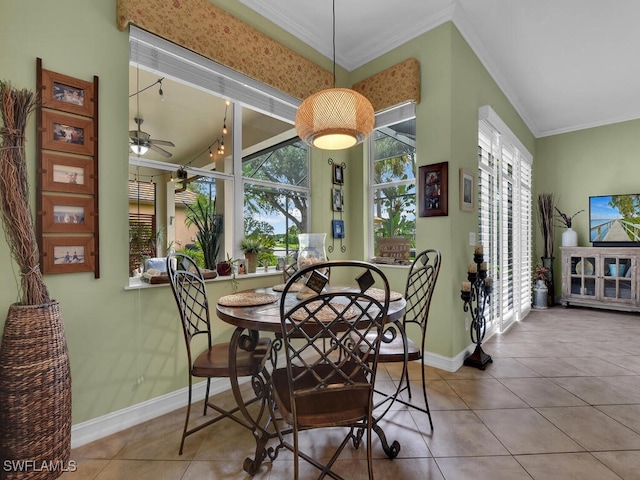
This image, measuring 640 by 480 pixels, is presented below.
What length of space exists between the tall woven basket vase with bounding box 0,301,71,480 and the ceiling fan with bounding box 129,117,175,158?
111cm

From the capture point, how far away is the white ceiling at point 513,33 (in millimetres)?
2625

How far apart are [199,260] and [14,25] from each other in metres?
1.68

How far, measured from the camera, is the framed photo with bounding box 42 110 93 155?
1.64 metres

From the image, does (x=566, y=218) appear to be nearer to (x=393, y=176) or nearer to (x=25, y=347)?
(x=393, y=176)

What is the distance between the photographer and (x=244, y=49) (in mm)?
2434

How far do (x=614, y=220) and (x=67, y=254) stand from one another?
701 centimetres

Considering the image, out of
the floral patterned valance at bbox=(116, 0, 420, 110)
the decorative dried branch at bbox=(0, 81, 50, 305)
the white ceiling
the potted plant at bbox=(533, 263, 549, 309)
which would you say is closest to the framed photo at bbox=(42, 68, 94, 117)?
the decorative dried branch at bbox=(0, 81, 50, 305)

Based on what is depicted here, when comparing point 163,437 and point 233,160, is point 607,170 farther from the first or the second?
point 163,437

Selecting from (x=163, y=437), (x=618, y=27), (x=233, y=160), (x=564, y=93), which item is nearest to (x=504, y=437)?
(x=163, y=437)

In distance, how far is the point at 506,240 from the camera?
3.90m

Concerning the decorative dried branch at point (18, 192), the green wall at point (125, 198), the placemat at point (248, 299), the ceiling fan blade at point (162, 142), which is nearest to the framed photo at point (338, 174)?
the green wall at point (125, 198)

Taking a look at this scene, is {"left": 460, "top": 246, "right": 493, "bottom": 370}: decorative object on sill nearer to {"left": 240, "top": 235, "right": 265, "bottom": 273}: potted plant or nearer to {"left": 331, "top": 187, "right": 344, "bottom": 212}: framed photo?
{"left": 331, "top": 187, "right": 344, "bottom": 212}: framed photo

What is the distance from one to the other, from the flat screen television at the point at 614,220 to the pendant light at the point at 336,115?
5272mm

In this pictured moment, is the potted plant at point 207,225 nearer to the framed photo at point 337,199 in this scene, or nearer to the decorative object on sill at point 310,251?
the decorative object on sill at point 310,251
